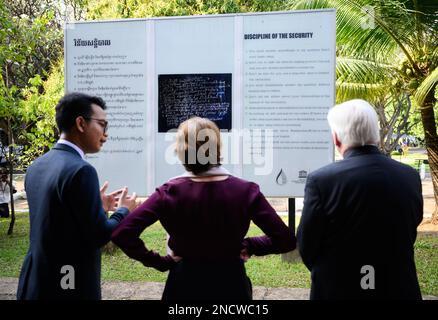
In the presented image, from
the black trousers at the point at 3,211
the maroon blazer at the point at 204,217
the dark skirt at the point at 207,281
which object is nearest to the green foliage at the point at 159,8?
the black trousers at the point at 3,211

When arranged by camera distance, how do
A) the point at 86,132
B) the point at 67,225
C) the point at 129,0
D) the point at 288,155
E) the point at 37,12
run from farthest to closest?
the point at 37,12
the point at 129,0
the point at 288,155
the point at 86,132
the point at 67,225

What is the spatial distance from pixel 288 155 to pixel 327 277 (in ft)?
8.08

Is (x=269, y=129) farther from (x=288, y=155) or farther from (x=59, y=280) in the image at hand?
(x=59, y=280)

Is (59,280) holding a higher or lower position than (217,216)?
lower

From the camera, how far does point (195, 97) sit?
501cm

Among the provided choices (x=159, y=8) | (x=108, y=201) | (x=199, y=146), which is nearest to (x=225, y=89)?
(x=108, y=201)

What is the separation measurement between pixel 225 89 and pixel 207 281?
9.35 ft

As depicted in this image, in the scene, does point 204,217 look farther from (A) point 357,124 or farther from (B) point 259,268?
(B) point 259,268

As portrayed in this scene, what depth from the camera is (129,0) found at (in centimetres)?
1327

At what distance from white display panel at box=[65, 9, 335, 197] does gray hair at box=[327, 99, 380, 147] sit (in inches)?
91.5

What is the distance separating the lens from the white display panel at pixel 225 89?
16.0ft

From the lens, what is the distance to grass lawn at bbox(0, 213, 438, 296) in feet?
19.6

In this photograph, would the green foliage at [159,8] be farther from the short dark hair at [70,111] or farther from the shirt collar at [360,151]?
the shirt collar at [360,151]

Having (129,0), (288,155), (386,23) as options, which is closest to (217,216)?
(288,155)
